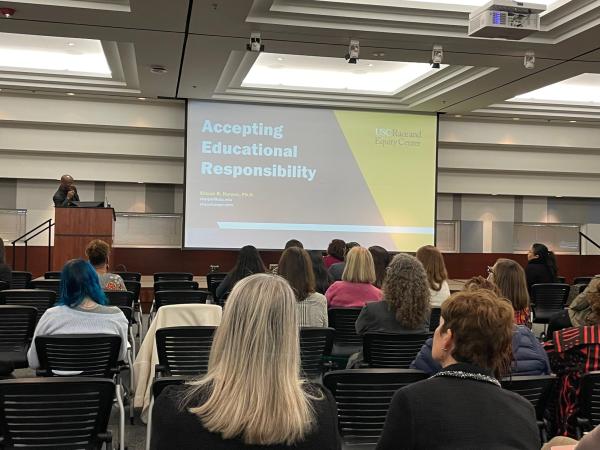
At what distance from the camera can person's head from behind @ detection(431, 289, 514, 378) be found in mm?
1711

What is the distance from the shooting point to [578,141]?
41.4ft

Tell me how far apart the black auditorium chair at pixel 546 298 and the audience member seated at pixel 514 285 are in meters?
3.37

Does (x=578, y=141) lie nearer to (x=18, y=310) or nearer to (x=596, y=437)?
(x=18, y=310)

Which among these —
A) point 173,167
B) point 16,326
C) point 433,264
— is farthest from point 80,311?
point 173,167

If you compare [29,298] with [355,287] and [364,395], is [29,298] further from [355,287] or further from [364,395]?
[364,395]

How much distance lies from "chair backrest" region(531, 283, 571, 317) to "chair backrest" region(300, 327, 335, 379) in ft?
13.6

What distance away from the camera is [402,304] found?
12.9ft

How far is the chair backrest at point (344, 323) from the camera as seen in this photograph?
470 cm

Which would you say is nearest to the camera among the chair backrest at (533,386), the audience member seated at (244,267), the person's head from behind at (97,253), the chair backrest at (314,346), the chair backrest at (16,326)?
the chair backrest at (533,386)

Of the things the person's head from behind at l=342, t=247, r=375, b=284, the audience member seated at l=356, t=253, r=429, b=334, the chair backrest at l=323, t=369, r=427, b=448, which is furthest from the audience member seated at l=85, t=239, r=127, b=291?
the chair backrest at l=323, t=369, r=427, b=448

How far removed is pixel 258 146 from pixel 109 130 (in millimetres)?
2808

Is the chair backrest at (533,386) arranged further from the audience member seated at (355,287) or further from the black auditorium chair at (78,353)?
the audience member seated at (355,287)

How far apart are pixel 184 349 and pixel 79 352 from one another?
0.60 meters

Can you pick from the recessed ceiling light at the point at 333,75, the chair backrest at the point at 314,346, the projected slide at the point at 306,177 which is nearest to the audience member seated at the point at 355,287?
the chair backrest at the point at 314,346
